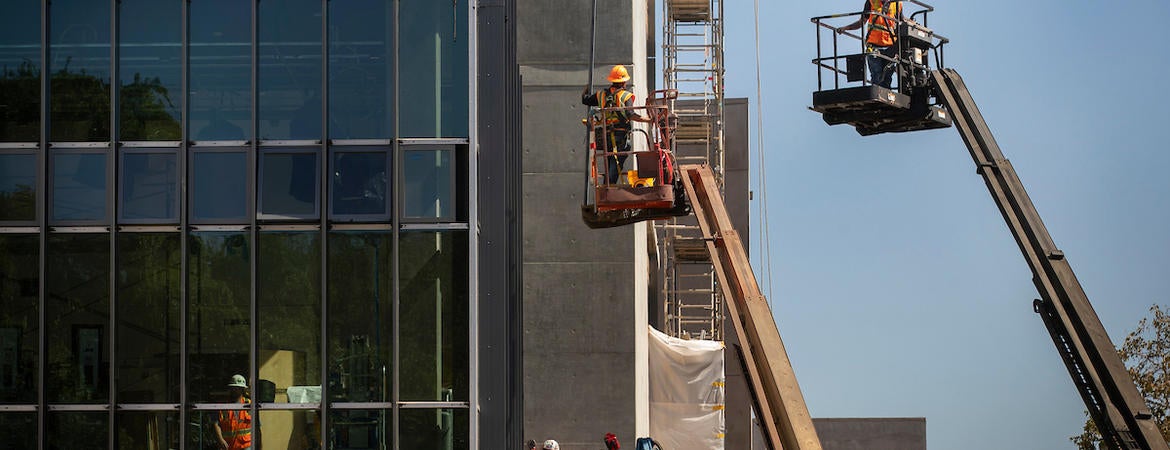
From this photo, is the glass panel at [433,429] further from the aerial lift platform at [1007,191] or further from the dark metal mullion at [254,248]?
the aerial lift platform at [1007,191]

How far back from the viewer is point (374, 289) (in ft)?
64.7

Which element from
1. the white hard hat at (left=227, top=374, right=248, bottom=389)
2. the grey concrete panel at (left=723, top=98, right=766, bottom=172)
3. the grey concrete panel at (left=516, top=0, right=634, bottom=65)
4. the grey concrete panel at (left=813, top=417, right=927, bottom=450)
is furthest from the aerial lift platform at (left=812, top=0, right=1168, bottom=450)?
the grey concrete panel at (left=813, top=417, right=927, bottom=450)

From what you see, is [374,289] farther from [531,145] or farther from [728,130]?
[728,130]

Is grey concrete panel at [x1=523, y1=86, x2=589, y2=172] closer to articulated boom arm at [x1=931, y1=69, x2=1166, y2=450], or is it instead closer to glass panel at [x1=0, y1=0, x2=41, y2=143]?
articulated boom arm at [x1=931, y1=69, x2=1166, y2=450]

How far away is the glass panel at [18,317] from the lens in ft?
63.3

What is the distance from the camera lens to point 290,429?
1927cm

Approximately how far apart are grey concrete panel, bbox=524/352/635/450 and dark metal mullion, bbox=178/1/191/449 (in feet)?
27.2

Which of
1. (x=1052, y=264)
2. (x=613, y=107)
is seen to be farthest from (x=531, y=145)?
(x=1052, y=264)

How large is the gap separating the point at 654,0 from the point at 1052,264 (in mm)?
25287

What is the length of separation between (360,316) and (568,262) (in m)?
7.68

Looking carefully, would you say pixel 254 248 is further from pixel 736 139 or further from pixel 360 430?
pixel 736 139

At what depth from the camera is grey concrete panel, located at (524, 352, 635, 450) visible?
2648cm

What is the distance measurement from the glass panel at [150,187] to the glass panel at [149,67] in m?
0.28

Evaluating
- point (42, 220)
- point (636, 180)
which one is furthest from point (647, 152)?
point (42, 220)
